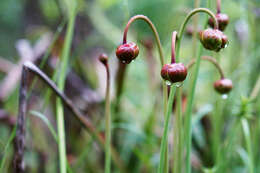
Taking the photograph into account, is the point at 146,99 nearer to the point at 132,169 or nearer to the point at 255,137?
the point at 132,169

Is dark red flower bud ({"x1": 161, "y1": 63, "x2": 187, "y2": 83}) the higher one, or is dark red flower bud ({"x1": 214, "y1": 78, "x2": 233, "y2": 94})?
dark red flower bud ({"x1": 161, "y1": 63, "x2": 187, "y2": 83})

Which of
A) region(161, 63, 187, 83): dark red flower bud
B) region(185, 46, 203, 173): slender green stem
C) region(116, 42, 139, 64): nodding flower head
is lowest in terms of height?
region(185, 46, 203, 173): slender green stem

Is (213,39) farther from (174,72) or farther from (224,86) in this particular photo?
(224,86)

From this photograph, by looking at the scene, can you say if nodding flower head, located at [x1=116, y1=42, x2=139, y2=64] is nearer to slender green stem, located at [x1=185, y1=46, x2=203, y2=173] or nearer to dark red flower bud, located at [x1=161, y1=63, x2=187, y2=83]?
dark red flower bud, located at [x1=161, y1=63, x2=187, y2=83]

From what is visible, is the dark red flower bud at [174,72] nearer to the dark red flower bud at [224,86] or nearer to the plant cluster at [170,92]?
the plant cluster at [170,92]

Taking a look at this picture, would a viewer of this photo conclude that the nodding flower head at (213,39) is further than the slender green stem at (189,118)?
No

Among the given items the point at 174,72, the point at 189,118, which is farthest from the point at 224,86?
the point at 174,72

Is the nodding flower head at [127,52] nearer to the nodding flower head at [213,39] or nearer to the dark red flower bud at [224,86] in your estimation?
the nodding flower head at [213,39]

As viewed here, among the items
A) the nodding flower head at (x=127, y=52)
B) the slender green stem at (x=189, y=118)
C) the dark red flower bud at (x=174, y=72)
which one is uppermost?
the nodding flower head at (x=127, y=52)

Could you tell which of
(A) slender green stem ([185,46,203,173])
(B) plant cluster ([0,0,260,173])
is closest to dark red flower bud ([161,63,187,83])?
(B) plant cluster ([0,0,260,173])

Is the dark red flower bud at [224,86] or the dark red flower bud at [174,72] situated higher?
the dark red flower bud at [174,72]

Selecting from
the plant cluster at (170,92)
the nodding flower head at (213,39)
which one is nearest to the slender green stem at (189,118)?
the plant cluster at (170,92)

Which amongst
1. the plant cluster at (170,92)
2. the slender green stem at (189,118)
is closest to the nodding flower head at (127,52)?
the plant cluster at (170,92)
